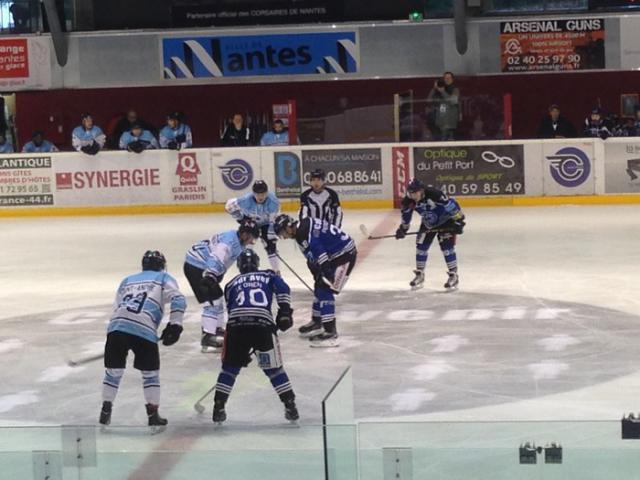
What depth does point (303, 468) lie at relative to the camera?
14.9 ft

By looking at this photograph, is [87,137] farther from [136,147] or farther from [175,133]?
[175,133]

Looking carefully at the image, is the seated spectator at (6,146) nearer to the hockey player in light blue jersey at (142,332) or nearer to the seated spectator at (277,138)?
the seated spectator at (277,138)

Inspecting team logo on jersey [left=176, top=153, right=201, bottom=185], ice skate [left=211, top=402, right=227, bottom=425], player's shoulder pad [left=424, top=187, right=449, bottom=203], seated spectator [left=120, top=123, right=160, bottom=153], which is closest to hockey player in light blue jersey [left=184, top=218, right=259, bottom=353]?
ice skate [left=211, top=402, right=227, bottom=425]

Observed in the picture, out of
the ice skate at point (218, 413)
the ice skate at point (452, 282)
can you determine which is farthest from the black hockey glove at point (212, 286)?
the ice skate at point (452, 282)

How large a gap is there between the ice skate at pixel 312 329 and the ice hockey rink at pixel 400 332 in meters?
0.12

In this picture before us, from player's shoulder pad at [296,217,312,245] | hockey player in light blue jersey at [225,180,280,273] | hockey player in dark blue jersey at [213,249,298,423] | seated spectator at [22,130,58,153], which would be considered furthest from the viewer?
seated spectator at [22,130,58,153]

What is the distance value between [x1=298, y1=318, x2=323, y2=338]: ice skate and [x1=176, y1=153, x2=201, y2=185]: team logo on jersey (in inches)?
356

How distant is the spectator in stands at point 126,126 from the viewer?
68.3 feet

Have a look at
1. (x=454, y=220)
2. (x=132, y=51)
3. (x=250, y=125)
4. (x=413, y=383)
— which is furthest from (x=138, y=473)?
(x=132, y=51)

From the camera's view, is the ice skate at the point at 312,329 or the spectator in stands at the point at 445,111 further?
the spectator in stands at the point at 445,111

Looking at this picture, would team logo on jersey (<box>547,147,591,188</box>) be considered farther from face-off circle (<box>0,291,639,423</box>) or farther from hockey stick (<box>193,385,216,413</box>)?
hockey stick (<box>193,385,216,413</box>)

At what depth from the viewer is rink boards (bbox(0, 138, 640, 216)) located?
61.8ft

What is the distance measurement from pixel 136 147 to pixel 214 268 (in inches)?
409

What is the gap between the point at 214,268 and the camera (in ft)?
→ 30.1
